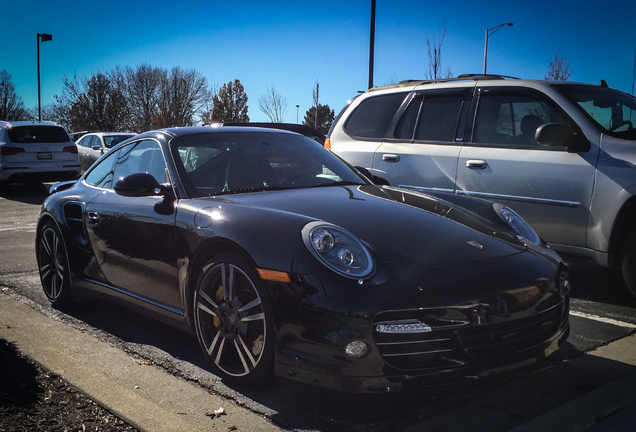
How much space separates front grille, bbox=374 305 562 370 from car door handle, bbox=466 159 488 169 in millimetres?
3085

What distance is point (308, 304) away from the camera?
2701mm

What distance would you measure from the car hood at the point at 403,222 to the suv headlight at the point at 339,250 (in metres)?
0.09

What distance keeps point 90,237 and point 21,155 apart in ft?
38.1

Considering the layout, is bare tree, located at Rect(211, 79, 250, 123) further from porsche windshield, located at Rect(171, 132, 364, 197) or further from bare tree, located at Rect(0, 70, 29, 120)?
porsche windshield, located at Rect(171, 132, 364, 197)

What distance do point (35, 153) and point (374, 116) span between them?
1081 centimetres

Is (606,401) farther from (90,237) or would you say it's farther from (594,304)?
(90,237)

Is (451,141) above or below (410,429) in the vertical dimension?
above

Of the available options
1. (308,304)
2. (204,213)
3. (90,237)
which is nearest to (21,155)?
(90,237)

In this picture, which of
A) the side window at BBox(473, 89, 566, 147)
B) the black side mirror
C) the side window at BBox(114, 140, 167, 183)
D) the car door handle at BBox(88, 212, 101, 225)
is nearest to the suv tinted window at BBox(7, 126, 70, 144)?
the side window at BBox(114, 140, 167, 183)

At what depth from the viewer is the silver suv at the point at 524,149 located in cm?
484

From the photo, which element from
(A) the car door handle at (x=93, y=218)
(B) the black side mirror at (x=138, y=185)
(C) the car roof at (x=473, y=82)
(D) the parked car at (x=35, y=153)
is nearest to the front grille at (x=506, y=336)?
(B) the black side mirror at (x=138, y=185)

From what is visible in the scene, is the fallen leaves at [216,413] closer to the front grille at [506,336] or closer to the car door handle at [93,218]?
the front grille at [506,336]

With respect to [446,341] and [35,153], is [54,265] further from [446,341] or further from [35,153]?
[35,153]

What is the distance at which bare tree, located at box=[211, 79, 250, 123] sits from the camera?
58.1m
